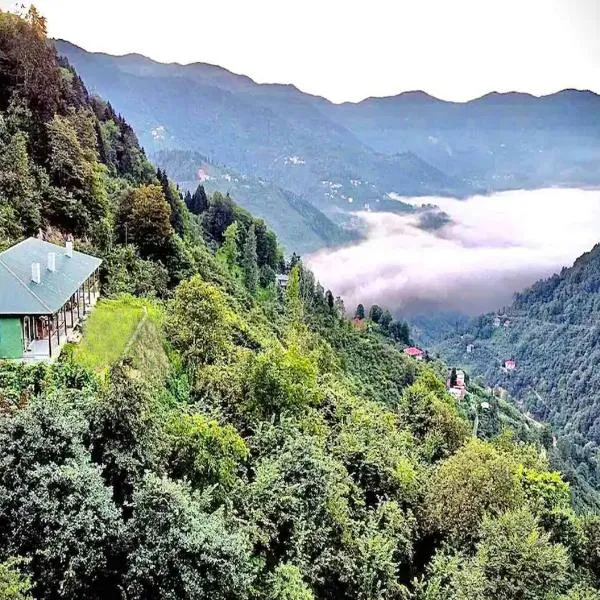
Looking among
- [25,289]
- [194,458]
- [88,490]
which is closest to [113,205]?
[25,289]

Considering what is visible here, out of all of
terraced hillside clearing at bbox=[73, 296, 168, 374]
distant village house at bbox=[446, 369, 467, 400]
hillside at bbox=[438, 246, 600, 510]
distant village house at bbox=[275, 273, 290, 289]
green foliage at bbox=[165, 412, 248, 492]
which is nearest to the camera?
green foliage at bbox=[165, 412, 248, 492]

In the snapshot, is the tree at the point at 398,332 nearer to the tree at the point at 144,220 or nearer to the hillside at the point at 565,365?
the hillside at the point at 565,365

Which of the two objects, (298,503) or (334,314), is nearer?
(298,503)

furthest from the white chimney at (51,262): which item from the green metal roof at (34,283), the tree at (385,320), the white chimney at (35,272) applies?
the tree at (385,320)

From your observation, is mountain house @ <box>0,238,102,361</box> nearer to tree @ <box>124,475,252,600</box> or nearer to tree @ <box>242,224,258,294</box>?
tree @ <box>124,475,252,600</box>

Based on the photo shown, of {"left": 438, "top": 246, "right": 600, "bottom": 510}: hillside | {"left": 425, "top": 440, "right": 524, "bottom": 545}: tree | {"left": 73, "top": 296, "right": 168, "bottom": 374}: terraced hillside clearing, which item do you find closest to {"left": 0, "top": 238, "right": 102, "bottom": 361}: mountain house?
{"left": 73, "top": 296, "right": 168, "bottom": 374}: terraced hillside clearing

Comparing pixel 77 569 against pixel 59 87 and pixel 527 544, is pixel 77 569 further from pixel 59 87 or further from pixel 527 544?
pixel 59 87

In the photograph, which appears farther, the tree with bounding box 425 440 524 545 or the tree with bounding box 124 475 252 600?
the tree with bounding box 425 440 524 545
